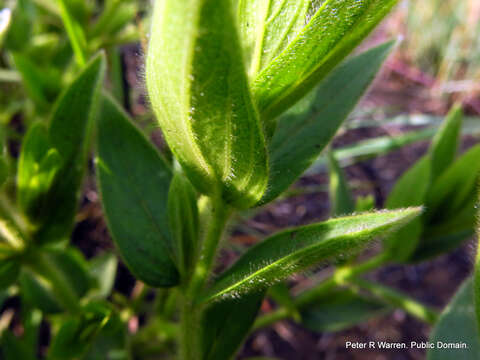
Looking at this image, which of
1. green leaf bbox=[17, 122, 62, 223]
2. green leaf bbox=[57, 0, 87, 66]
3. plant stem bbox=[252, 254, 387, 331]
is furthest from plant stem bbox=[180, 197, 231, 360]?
green leaf bbox=[57, 0, 87, 66]

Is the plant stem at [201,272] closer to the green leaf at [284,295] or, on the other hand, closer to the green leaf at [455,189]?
the green leaf at [284,295]

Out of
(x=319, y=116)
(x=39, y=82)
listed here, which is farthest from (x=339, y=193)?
(x=39, y=82)

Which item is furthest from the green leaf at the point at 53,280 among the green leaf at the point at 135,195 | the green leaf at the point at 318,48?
the green leaf at the point at 318,48

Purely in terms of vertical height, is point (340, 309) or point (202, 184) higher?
point (202, 184)

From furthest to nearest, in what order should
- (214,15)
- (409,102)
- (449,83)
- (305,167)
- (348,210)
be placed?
(409,102), (449,83), (348,210), (305,167), (214,15)

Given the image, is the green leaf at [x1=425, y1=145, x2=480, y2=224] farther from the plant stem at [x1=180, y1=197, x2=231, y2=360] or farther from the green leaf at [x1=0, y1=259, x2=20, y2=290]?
the green leaf at [x1=0, y1=259, x2=20, y2=290]

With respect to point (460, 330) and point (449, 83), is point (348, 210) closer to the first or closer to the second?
point (460, 330)

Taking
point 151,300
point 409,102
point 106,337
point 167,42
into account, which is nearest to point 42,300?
point 106,337
